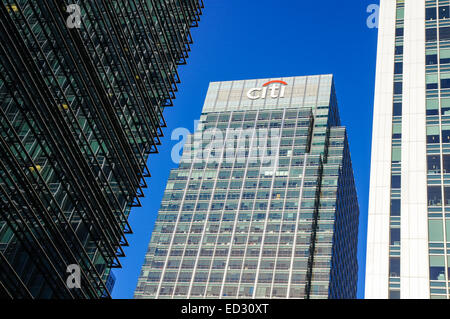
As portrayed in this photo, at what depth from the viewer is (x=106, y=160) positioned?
141ft

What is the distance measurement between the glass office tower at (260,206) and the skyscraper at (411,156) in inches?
3046

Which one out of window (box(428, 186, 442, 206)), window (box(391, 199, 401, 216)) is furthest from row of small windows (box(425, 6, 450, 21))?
window (box(391, 199, 401, 216))

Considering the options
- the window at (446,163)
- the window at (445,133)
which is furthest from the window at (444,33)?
the window at (446,163)

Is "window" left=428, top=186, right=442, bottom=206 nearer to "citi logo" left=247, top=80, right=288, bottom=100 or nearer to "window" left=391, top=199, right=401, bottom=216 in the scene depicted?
"window" left=391, top=199, right=401, bottom=216

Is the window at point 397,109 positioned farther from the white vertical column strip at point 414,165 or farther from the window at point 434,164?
the window at point 434,164

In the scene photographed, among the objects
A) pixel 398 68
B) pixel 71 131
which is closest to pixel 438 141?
pixel 398 68

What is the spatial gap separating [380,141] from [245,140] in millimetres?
112012

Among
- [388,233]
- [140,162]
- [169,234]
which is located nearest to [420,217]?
[388,233]

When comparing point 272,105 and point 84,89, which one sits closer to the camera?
point 84,89

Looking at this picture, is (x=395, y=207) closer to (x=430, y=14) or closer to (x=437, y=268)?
(x=437, y=268)

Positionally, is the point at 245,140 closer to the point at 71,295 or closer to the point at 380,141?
the point at 380,141

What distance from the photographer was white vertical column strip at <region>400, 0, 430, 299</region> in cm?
4188

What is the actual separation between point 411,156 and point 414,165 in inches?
43.0

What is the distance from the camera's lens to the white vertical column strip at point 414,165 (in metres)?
41.9
